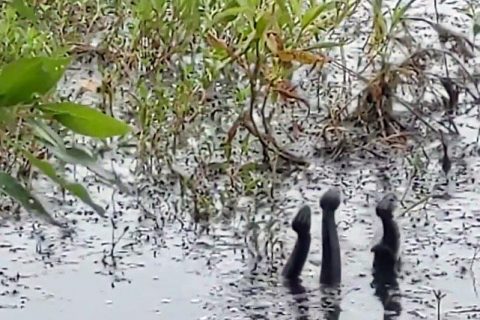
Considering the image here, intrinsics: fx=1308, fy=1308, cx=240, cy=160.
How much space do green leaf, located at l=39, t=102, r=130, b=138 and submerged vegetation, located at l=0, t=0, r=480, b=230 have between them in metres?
1.26

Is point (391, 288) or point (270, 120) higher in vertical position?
point (270, 120)

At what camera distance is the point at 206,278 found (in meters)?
2.52

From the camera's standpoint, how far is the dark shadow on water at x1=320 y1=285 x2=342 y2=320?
2.38m

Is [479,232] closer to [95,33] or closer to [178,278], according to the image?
[178,278]

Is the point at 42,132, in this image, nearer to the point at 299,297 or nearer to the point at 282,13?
the point at 299,297

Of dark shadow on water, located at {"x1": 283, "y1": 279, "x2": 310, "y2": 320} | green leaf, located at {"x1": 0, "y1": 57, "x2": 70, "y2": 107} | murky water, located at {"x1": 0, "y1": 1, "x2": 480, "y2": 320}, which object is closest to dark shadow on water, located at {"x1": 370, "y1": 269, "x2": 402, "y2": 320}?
murky water, located at {"x1": 0, "y1": 1, "x2": 480, "y2": 320}

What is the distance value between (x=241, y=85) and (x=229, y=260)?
38.8 inches

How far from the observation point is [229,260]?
2596mm

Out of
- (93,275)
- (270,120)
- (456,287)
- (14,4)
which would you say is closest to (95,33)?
(270,120)

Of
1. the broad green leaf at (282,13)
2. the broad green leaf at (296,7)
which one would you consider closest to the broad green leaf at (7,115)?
the broad green leaf at (282,13)

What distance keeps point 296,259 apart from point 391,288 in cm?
19

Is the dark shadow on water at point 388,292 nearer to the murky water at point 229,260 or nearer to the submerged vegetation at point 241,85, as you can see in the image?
the murky water at point 229,260

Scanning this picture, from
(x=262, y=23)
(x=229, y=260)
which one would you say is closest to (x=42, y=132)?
(x=229, y=260)

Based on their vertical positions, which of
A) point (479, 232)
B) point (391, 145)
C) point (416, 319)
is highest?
point (391, 145)
